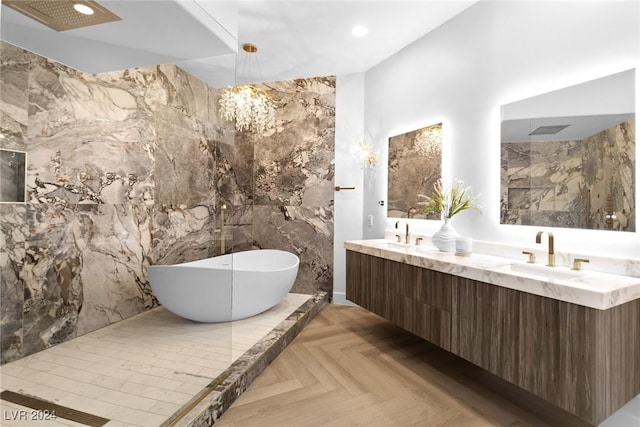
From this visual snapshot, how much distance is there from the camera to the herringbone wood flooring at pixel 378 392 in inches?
69.6

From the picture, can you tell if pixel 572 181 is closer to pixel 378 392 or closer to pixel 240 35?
pixel 378 392

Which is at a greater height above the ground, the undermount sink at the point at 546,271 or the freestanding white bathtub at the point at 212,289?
the undermount sink at the point at 546,271

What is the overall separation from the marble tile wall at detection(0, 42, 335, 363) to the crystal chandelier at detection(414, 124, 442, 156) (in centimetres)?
183

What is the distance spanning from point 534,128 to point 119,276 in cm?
313

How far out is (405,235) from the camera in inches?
126

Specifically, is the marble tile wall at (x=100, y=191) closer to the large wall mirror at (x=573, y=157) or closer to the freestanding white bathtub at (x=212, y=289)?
the freestanding white bathtub at (x=212, y=289)

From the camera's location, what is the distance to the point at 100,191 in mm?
2150

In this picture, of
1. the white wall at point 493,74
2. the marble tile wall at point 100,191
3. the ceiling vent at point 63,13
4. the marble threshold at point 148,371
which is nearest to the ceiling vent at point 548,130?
the white wall at point 493,74

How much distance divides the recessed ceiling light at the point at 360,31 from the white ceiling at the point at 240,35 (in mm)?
49

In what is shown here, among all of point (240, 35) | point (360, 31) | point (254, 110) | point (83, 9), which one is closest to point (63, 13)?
point (83, 9)

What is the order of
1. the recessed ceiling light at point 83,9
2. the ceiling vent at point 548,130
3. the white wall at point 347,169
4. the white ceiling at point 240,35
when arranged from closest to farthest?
1. the recessed ceiling light at point 83,9
2. the white ceiling at point 240,35
3. the ceiling vent at point 548,130
4. the white wall at point 347,169

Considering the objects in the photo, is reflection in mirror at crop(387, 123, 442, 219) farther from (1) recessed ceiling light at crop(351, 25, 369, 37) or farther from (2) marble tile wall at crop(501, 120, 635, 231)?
(1) recessed ceiling light at crop(351, 25, 369, 37)

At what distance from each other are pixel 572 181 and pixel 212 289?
261 centimetres

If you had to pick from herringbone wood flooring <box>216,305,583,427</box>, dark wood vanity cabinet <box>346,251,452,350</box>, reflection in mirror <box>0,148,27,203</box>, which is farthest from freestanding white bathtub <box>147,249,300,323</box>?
reflection in mirror <box>0,148,27,203</box>
